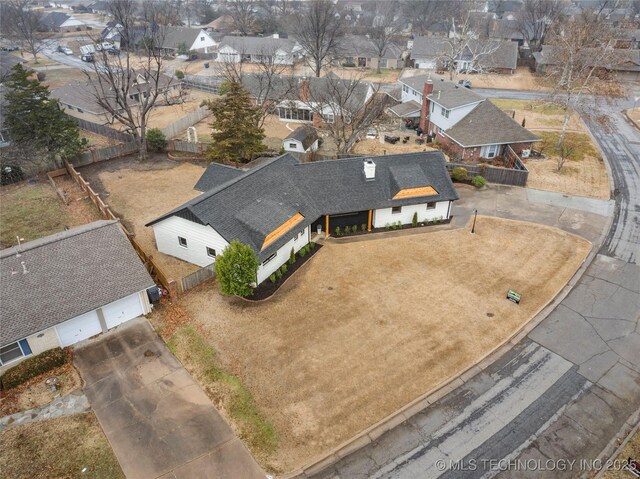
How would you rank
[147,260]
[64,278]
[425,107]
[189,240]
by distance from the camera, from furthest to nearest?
[425,107]
[189,240]
[147,260]
[64,278]

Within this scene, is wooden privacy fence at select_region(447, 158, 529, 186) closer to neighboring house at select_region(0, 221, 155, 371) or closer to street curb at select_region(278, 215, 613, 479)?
street curb at select_region(278, 215, 613, 479)

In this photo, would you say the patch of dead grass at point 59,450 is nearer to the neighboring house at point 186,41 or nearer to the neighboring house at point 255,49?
the neighboring house at point 255,49

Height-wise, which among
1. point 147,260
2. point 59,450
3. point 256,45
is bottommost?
point 59,450

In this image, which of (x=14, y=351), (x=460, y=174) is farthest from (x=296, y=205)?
(x=460, y=174)

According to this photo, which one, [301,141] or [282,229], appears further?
[301,141]

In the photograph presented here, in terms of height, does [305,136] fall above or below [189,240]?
above

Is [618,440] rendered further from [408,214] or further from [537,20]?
[537,20]

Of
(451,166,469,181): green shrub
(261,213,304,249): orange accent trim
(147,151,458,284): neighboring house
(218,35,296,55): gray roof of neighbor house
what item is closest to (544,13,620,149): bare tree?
(451,166,469,181): green shrub

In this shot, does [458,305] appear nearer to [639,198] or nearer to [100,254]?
[100,254]
